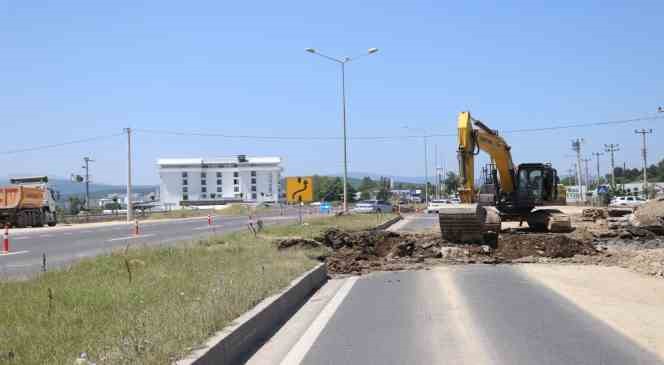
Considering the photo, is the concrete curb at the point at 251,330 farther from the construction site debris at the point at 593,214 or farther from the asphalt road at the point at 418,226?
the construction site debris at the point at 593,214

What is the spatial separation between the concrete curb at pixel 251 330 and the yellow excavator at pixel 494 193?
10373 millimetres

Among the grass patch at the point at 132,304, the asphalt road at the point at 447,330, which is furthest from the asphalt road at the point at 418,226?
the asphalt road at the point at 447,330

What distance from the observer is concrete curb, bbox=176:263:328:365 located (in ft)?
23.5

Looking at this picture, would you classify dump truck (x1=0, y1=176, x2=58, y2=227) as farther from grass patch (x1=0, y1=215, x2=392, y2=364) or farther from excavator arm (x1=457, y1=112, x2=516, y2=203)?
grass patch (x1=0, y1=215, x2=392, y2=364)

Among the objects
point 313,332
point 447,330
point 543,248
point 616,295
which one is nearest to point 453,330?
point 447,330

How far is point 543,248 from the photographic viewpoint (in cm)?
2128

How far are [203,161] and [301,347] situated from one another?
185m

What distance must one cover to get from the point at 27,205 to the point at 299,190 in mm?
26964

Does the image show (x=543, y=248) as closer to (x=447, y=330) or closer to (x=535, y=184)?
(x=535, y=184)

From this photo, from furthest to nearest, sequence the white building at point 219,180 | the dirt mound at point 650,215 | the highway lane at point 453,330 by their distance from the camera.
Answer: the white building at point 219,180, the dirt mound at point 650,215, the highway lane at point 453,330

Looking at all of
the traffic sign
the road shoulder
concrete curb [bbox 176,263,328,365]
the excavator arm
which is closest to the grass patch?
concrete curb [bbox 176,263,328,365]

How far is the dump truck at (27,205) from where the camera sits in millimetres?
50625

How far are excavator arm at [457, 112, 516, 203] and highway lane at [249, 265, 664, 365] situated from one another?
931 cm

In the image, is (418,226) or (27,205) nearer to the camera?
(418,226)
